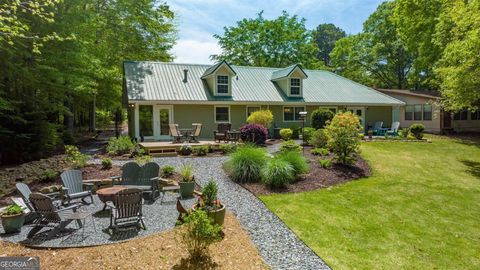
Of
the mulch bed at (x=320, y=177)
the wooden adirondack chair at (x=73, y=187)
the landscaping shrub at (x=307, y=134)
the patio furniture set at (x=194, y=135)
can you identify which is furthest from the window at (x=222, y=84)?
the wooden adirondack chair at (x=73, y=187)

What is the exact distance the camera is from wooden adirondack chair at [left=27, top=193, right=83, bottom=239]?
5.64 m

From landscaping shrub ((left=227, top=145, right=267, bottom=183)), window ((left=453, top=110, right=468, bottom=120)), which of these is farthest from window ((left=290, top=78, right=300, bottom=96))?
window ((left=453, top=110, right=468, bottom=120))

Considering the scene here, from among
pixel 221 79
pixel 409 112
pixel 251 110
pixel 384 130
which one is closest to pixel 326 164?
pixel 251 110

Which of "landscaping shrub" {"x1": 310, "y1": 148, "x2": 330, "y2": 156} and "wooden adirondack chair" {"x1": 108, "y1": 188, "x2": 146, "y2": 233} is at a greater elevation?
"landscaping shrub" {"x1": 310, "y1": 148, "x2": 330, "y2": 156}

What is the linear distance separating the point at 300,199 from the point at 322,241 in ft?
7.67

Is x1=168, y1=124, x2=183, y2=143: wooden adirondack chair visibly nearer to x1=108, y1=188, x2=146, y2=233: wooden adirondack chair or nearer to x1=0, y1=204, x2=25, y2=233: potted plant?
x1=0, y1=204, x2=25, y2=233: potted plant

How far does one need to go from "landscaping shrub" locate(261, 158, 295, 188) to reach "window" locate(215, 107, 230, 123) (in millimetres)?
10899

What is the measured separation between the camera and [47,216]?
230 inches

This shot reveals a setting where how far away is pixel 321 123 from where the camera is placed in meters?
18.4

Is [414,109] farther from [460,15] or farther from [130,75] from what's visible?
[130,75]

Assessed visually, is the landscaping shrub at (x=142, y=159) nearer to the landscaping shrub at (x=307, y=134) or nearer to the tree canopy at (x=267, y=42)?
the landscaping shrub at (x=307, y=134)

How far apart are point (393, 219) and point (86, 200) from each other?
7746 millimetres

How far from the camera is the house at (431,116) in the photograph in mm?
24469

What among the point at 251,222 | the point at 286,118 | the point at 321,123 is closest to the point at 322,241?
the point at 251,222
